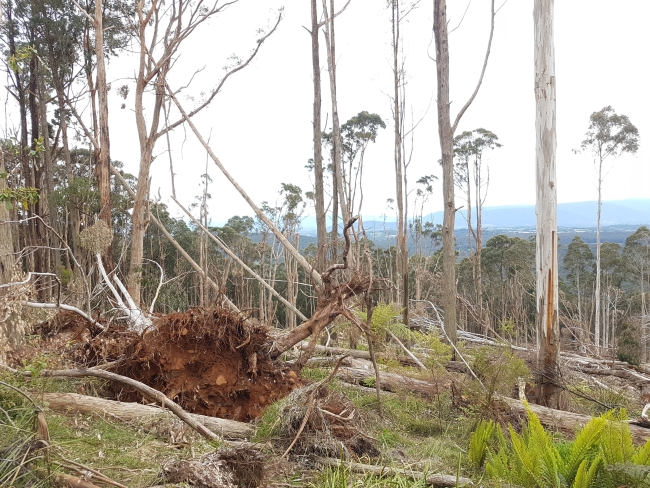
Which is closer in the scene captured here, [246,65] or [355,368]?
[355,368]

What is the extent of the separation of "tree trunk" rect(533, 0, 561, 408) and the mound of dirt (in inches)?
133

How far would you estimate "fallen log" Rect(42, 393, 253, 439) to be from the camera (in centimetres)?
402

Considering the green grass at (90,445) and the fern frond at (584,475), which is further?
the fern frond at (584,475)

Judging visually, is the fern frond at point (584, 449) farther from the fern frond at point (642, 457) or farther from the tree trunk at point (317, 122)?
the tree trunk at point (317, 122)

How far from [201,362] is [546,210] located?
468 cm

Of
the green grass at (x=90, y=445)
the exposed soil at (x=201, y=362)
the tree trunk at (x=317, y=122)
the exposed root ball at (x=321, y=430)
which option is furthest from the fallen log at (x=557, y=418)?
the tree trunk at (x=317, y=122)

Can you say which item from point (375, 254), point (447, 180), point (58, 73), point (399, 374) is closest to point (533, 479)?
point (399, 374)

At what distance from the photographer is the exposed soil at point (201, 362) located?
15.8 feet

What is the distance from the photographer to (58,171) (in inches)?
950

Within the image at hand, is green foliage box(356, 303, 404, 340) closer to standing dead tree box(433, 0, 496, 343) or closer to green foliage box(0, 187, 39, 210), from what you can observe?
standing dead tree box(433, 0, 496, 343)

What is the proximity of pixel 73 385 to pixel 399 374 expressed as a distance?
4.15 metres

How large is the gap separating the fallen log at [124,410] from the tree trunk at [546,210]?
405 centimetres

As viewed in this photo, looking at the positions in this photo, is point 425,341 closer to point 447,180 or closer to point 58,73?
point 447,180

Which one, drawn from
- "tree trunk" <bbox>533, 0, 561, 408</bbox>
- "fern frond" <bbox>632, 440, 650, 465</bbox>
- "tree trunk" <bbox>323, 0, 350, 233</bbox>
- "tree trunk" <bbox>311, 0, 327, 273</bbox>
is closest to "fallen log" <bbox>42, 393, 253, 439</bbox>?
"fern frond" <bbox>632, 440, 650, 465</bbox>
